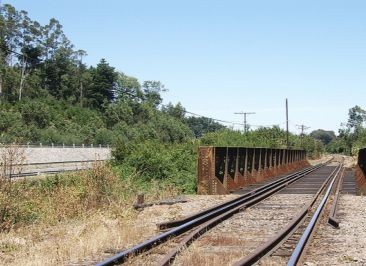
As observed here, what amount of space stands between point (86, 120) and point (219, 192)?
96.0 meters

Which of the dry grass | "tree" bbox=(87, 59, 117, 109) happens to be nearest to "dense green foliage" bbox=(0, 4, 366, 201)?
"tree" bbox=(87, 59, 117, 109)

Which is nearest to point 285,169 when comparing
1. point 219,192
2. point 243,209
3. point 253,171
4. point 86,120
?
point 253,171

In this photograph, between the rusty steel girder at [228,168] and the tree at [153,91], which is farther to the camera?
the tree at [153,91]

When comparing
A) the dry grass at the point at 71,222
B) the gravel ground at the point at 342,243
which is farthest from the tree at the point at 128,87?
the gravel ground at the point at 342,243

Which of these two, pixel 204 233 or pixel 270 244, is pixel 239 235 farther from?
pixel 270 244

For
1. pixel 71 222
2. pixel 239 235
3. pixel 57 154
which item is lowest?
pixel 71 222

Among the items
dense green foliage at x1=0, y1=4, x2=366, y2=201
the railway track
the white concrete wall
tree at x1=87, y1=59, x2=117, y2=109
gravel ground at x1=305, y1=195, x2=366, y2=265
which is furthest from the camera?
tree at x1=87, y1=59, x2=117, y2=109

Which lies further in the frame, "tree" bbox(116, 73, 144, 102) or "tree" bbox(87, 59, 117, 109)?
"tree" bbox(116, 73, 144, 102)

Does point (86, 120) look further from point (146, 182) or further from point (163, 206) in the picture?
point (163, 206)

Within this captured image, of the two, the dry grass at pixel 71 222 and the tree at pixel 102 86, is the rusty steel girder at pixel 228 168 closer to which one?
the dry grass at pixel 71 222

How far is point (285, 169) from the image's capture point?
42.7m

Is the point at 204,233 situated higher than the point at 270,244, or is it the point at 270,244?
the point at 270,244

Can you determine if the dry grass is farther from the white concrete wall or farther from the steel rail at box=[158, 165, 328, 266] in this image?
the white concrete wall

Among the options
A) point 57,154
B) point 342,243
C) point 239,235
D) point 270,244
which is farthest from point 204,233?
point 57,154
